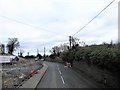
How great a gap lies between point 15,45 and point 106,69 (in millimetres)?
105185

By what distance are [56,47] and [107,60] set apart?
131539 mm

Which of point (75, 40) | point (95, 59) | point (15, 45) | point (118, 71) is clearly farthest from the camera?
point (15, 45)

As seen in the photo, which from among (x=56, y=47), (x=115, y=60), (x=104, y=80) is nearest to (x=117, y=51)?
(x=115, y=60)

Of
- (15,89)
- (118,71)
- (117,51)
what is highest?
(117,51)

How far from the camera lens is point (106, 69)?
25.1 m

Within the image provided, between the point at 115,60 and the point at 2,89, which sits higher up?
the point at 115,60

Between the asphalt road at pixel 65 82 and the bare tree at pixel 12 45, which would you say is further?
the bare tree at pixel 12 45

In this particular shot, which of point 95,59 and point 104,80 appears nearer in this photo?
point 104,80

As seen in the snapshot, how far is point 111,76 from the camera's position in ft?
76.0

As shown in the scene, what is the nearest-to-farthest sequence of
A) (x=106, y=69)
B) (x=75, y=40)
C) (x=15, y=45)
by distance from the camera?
(x=106, y=69) → (x=75, y=40) → (x=15, y=45)

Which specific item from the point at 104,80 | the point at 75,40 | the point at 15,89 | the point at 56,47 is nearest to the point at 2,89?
the point at 15,89

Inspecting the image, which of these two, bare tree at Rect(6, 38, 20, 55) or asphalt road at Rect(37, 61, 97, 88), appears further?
bare tree at Rect(6, 38, 20, 55)

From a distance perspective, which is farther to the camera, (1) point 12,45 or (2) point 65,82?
(1) point 12,45

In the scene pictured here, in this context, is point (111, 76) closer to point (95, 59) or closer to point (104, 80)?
point (104, 80)
